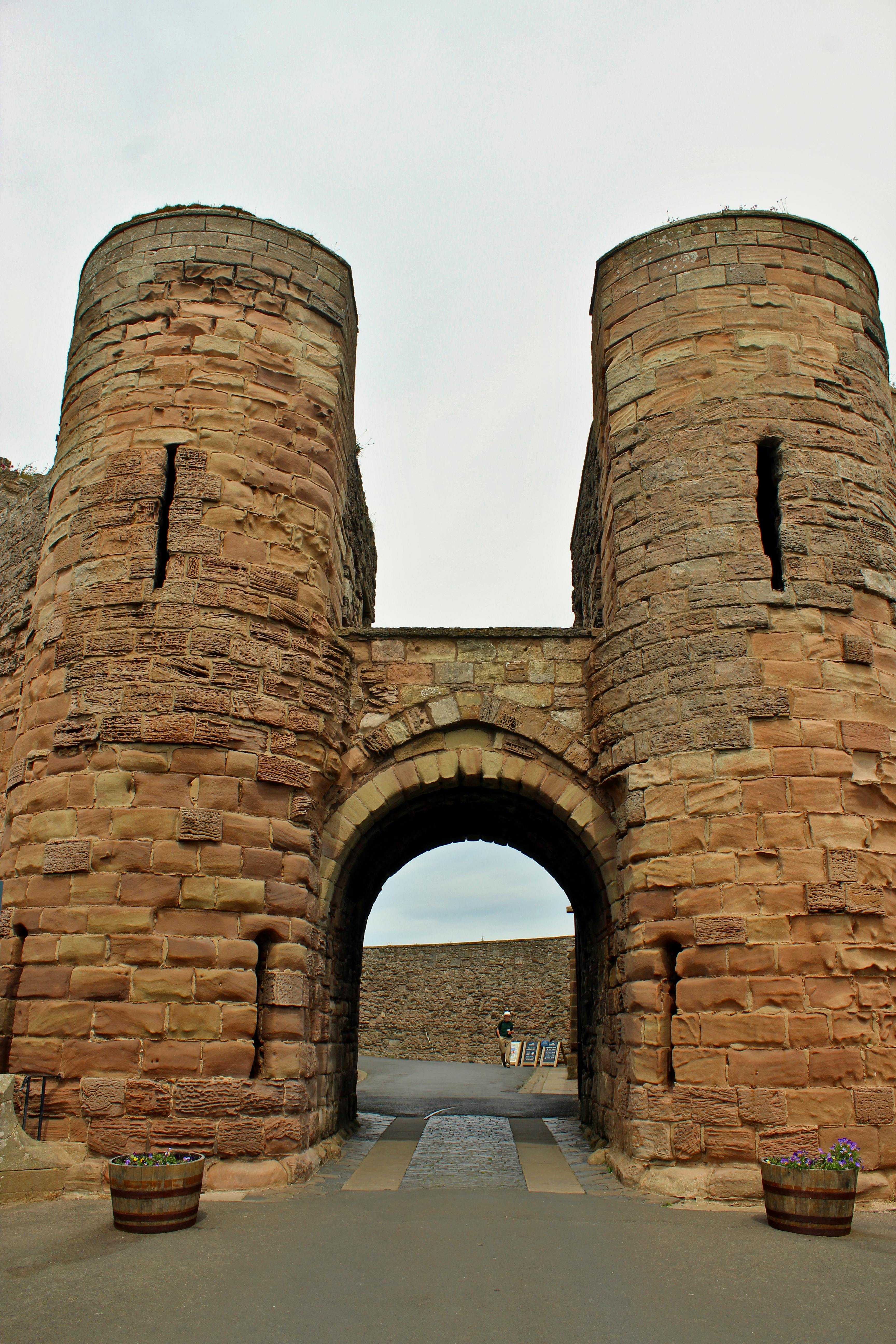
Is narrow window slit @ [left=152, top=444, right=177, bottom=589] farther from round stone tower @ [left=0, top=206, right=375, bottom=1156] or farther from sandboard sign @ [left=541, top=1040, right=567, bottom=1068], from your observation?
sandboard sign @ [left=541, top=1040, right=567, bottom=1068]

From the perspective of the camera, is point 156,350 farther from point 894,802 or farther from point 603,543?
point 894,802

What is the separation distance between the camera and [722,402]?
7746 mm

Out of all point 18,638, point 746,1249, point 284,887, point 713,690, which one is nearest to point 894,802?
point 713,690

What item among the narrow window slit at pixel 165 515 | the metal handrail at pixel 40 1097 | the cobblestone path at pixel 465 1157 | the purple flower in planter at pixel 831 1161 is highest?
the narrow window slit at pixel 165 515

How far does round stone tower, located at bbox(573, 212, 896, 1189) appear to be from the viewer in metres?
6.27

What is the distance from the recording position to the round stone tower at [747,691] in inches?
247

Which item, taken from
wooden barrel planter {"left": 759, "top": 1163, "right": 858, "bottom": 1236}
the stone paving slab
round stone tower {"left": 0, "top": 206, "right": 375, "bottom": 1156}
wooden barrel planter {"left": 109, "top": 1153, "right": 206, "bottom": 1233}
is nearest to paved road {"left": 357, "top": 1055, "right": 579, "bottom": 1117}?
the stone paving slab

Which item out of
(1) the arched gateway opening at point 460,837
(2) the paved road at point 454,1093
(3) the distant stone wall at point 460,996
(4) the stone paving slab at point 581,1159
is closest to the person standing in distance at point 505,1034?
(3) the distant stone wall at point 460,996

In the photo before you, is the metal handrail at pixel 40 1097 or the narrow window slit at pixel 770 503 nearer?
the metal handrail at pixel 40 1097

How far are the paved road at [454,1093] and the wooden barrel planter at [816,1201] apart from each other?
629 cm

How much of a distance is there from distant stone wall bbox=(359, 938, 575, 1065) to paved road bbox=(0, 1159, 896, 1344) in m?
16.8

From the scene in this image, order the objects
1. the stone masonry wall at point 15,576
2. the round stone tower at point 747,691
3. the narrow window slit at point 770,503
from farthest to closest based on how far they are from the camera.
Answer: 1. the stone masonry wall at point 15,576
2. the narrow window slit at point 770,503
3. the round stone tower at point 747,691

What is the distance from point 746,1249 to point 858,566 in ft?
15.7

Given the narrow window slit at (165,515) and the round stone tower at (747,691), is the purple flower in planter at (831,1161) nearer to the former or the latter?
the round stone tower at (747,691)
